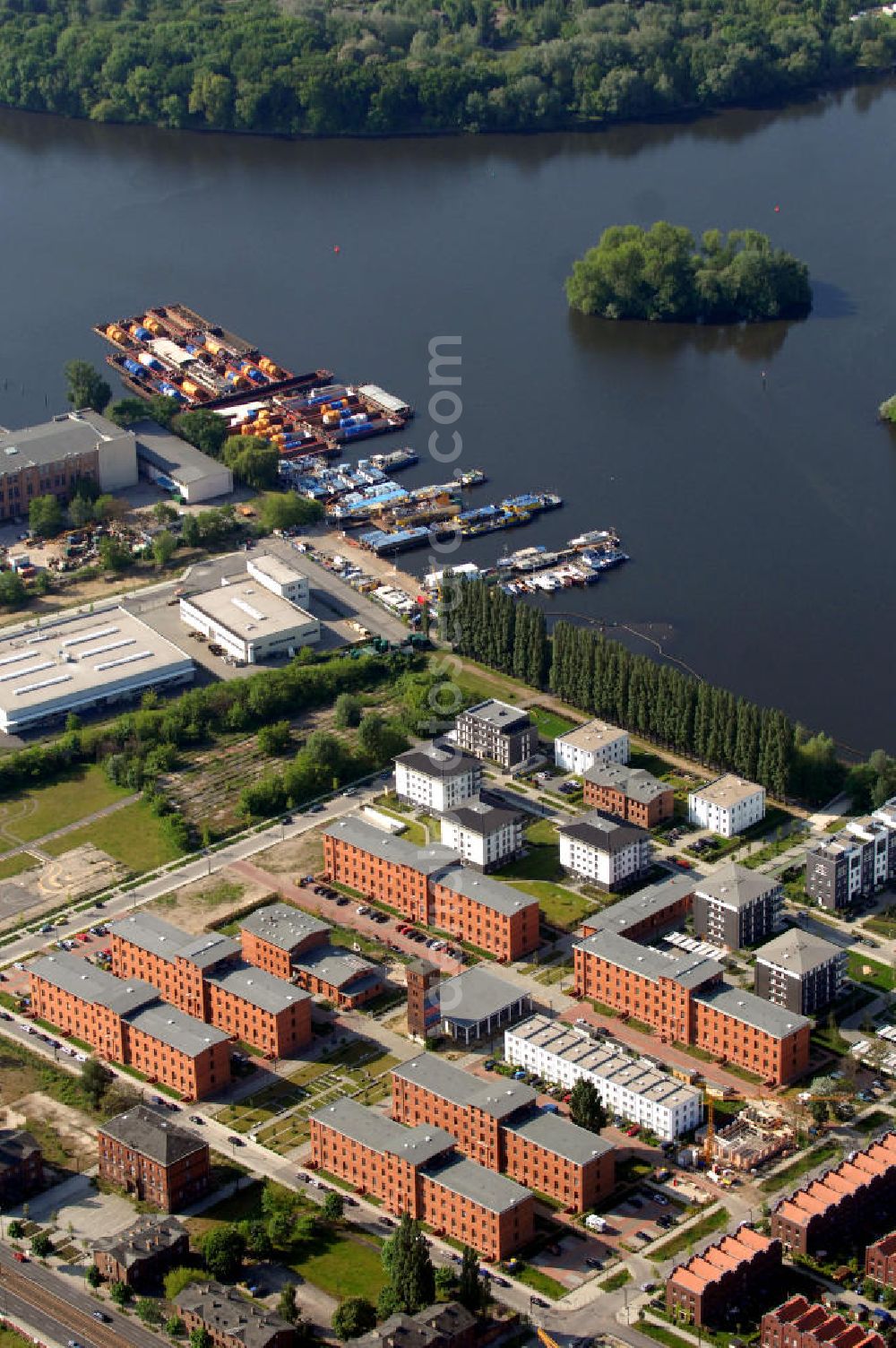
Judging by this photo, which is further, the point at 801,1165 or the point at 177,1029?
Answer: the point at 177,1029

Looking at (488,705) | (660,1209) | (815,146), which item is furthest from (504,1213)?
A: (815,146)

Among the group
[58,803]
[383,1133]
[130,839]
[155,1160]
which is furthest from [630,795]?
[155,1160]

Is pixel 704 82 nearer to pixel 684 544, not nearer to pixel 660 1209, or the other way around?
pixel 684 544

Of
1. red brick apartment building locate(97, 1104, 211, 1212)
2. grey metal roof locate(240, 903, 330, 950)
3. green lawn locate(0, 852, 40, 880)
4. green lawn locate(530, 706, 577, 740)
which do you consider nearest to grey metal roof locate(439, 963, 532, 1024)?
grey metal roof locate(240, 903, 330, 950)

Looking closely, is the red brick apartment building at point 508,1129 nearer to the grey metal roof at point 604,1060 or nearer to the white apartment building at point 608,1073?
the white apartment building at point 608,1073

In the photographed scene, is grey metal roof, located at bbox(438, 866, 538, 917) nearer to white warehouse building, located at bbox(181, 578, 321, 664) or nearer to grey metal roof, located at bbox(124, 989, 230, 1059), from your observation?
grey metal roof, located at bbox(124, 989, 230, 1059)

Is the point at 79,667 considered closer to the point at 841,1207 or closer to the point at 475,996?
the point at 475,996
